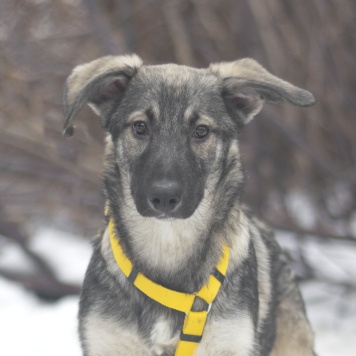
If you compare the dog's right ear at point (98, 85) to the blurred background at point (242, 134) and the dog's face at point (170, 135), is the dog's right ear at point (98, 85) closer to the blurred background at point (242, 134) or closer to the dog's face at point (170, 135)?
the dog's face at point (170, 135)

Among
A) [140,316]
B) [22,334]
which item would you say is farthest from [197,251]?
[22,334]

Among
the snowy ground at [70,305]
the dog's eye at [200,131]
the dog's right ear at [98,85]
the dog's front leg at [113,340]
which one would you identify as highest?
the dog's right ear at [98,85]

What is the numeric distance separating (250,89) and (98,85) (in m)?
0.71

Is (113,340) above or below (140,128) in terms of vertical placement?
below

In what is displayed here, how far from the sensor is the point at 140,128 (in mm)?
3615

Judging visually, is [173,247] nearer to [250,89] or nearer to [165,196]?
[165,196]

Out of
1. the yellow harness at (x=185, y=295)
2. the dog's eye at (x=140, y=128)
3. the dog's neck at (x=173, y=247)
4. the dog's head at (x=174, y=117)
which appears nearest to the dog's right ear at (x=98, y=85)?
the dog's head at (x=174, y=117)

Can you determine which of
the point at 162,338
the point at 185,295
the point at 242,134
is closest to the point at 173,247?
the point at 185,295

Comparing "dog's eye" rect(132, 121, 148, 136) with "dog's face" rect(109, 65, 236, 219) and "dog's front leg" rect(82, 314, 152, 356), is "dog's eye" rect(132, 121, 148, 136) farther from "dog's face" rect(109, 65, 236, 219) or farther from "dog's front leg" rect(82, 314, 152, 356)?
"dog's front leg" rect(82, 314, 152, 356)

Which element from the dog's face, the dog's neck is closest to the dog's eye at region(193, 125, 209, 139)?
the dog's face

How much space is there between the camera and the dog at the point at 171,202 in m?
3.49

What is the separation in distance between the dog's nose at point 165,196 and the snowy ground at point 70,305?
2.39 metres

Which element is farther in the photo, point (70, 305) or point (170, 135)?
point (70, 305)

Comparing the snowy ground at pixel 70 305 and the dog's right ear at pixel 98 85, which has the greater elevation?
the dog's right ear at pixel 98 85
